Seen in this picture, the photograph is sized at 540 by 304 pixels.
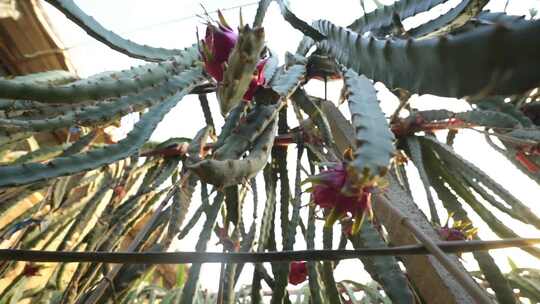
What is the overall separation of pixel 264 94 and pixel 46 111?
1.52 feet

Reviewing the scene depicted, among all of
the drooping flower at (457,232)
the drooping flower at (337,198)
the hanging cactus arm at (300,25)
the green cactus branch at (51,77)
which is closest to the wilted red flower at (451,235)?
the drooping flower at (457,232)

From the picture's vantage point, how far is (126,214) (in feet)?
3.94

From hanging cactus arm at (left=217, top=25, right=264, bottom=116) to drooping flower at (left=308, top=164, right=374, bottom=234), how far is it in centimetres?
16

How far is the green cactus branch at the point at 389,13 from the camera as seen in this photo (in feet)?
2.42

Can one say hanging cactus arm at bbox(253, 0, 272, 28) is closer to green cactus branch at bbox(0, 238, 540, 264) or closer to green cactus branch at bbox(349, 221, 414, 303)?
green cactus branch at bbox(349, 221, 414, 303)

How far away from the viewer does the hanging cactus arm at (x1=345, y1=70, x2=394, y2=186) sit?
13.9 inches

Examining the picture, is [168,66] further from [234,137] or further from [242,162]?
[242,162]

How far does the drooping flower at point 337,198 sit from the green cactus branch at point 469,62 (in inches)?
A: 6.7

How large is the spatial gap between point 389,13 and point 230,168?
20.3 inches

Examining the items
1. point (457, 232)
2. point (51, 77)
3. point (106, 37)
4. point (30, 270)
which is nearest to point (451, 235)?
point (457, 232)

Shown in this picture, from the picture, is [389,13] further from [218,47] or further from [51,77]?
[51,77]

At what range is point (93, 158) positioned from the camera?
730 millimetres

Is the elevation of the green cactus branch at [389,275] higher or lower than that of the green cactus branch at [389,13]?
lower

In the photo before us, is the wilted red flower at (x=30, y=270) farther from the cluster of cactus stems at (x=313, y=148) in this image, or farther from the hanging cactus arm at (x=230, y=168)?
the hanging cactus arm at (x=230, y=168)
